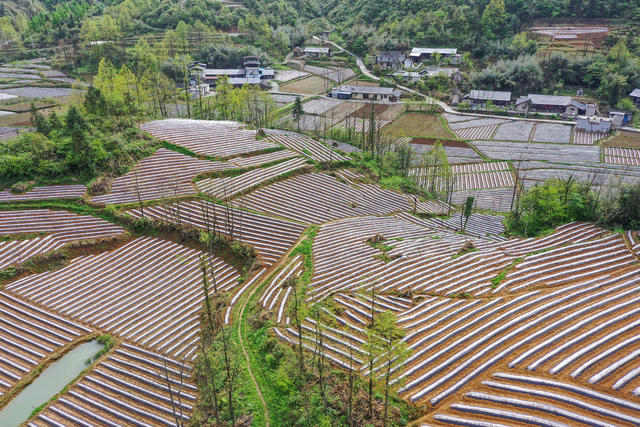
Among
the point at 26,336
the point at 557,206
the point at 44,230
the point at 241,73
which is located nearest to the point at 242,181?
the point at 44,230

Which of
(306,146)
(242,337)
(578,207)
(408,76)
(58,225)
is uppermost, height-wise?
(408,76)

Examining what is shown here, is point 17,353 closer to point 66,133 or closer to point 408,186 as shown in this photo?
point 66,133

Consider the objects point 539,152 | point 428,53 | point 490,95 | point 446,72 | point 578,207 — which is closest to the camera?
point 578,207

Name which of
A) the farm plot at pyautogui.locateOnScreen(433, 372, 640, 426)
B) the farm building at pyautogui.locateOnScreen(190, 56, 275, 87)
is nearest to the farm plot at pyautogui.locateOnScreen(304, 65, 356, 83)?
the farm building at pyautogui.locateOnScreen(190, 56, 275, 87)

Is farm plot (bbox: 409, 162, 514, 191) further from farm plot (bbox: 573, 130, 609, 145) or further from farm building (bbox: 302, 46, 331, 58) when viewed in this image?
farm building (bbox: 302, 46, 331, 58)

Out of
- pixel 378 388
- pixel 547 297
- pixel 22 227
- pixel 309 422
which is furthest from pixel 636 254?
pixel 22 227

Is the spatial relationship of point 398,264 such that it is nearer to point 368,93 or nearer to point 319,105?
point 319,105
